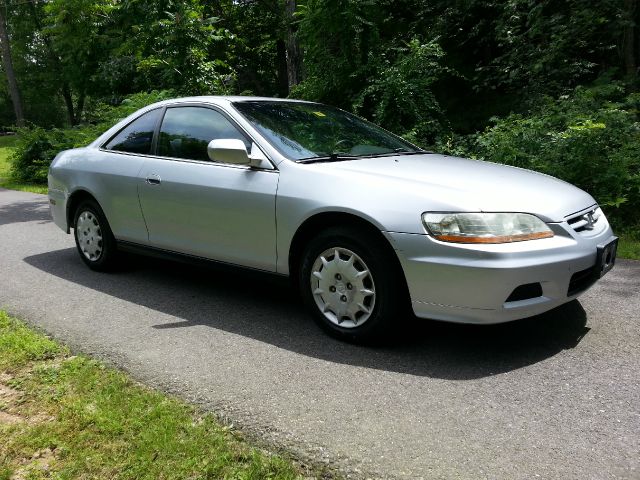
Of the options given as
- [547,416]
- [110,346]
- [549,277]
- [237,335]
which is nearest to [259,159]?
[237,335]

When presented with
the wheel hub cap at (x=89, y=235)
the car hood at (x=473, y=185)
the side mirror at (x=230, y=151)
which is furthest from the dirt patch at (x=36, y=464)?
the wheel hub cap at (x=89, y=235)

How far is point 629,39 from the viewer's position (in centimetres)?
959

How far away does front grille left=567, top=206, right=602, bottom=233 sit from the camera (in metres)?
3.44

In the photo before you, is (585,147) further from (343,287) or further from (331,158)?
(343,287)

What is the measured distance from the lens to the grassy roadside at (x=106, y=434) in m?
2.33

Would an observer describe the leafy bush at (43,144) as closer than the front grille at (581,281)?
No

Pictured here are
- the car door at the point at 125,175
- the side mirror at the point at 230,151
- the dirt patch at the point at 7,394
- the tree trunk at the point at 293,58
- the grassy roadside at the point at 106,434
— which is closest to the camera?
the grassy roadside at the point at 106,434

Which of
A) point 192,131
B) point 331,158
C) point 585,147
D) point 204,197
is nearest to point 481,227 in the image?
point 331,158

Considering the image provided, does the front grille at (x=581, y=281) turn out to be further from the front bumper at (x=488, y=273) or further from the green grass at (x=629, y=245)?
the green grass at (x=629, y=245)

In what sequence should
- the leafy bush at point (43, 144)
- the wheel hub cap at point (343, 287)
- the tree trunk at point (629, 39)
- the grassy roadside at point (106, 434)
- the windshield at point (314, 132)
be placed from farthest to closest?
1. the leafy bush at point (43, 144)
2. the tree trunk at point (629, 39)
3. the windshield at point (314, 132)
4. the wheel hub cap at point (343, 287)
5. the grassy roadside at point (106, 434)

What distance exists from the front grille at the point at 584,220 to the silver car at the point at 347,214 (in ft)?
0.05

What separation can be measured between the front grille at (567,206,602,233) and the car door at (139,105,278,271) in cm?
186

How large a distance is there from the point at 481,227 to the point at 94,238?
379 cm

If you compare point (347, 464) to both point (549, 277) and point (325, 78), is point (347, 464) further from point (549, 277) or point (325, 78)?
point (325, 78)
